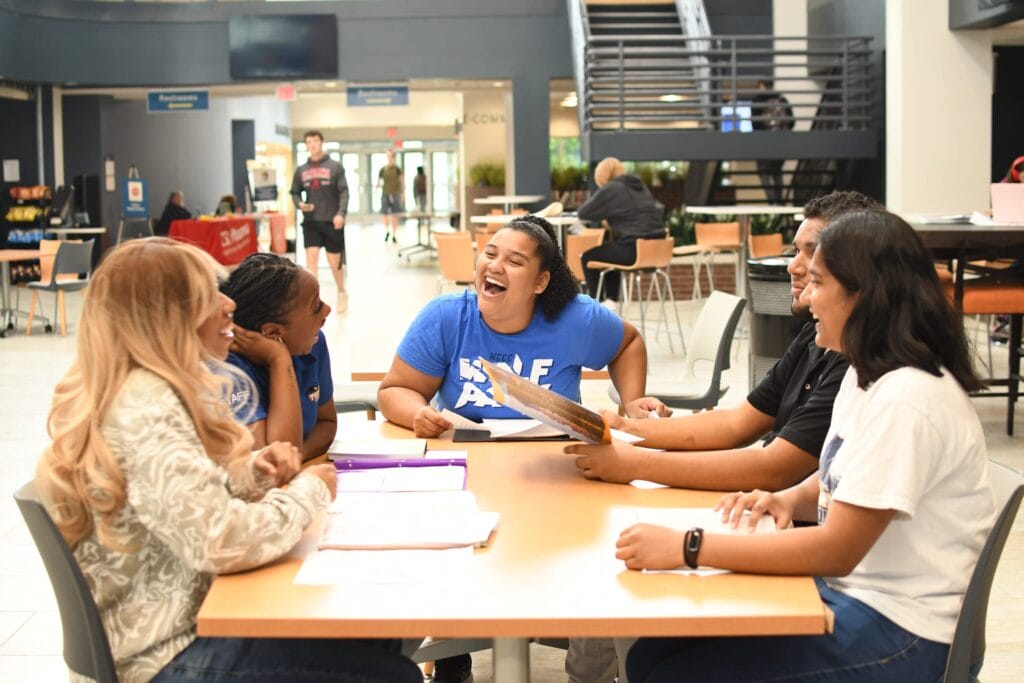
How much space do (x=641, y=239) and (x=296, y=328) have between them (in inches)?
288

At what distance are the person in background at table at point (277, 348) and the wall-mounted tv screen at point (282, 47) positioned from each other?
15431mm

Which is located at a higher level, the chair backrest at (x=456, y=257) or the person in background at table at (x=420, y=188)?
the person in background at table at (x=420, y=188)

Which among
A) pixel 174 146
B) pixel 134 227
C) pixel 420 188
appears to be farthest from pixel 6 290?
pixel 420 188

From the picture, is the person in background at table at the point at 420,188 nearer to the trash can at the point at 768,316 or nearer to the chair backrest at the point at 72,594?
the trash can at the point at 768,316

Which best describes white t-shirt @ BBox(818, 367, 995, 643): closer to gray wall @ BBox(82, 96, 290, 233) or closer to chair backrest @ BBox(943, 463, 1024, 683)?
chair backrest @ BBox(943, 463, 1024, 683)

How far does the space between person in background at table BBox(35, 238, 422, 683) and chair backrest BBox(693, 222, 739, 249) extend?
31.4ft

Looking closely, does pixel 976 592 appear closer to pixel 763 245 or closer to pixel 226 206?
pixel 763 245

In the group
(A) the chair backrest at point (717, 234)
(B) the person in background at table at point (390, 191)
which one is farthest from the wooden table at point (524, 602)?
(B) the person in background at table at point (390, 191)

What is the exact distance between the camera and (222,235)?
17.9 metres

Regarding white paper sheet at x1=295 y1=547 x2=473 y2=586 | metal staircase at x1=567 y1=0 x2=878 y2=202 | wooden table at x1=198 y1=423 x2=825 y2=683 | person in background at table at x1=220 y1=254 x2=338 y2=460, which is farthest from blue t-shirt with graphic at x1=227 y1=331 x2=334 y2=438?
metal staircase at x1=567 y1=0 x2=878 y2=202

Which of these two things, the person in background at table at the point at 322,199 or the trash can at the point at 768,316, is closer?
the trash can at the point at 768,316

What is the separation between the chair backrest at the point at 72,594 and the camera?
5.81 feet

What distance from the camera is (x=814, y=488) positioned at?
7.16 ft

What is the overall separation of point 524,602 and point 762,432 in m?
1.24
